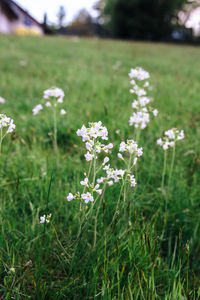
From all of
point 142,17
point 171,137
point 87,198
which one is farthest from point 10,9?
point 87,198

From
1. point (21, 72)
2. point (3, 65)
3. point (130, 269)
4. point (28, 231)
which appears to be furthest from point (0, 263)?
point (3, 65)

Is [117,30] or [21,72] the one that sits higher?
[117,30]

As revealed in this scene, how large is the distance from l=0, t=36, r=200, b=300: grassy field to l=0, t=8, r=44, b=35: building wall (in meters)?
33.4

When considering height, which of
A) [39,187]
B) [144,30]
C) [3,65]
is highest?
[144,30]

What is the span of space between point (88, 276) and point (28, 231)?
0.44 metres

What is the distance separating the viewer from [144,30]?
3778 cm

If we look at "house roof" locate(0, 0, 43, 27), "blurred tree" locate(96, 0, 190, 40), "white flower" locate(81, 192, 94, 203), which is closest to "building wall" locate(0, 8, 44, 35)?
"house roof" locate(0, 0, 43, 27)

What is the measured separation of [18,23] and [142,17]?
1753cm

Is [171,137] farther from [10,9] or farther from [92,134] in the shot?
[10,9]

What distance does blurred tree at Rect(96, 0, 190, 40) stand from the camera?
36.9 m

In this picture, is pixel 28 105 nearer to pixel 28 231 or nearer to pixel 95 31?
pixel 28 231

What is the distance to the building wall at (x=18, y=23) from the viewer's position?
3271 cm

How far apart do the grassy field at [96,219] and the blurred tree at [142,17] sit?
1473 inches

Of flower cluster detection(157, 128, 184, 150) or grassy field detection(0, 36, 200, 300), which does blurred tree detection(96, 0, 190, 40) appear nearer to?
grassy field detection(0, 36, 200, 300)
